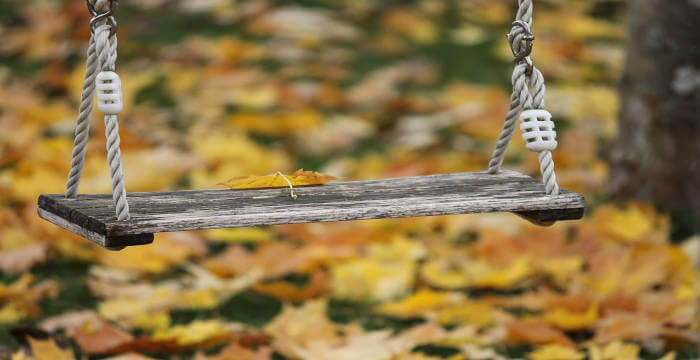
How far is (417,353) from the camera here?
1945 millimetres

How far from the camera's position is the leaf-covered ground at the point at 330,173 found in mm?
2031

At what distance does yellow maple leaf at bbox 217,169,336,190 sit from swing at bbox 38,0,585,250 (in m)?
0.02

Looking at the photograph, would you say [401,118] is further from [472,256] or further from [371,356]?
[371,356]

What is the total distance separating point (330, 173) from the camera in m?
3.31

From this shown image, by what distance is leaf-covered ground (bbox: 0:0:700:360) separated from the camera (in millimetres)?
2031

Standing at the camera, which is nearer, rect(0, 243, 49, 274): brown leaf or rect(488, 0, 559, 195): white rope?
rect(488, 0, 559, 195): white rope

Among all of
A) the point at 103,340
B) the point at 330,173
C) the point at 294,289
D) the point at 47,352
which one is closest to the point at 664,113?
the point at 330,173

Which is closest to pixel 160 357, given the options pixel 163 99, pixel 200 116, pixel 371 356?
pixel 371 356

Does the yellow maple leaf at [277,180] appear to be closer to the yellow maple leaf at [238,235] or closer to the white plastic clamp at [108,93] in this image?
the white plastic clamp at [108,93]

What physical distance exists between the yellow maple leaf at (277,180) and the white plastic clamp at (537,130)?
391 mm

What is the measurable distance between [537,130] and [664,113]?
1407 millimetres

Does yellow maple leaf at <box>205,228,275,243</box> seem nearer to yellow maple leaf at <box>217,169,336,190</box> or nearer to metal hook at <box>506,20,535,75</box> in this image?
yellow maple leaf at <box>217,169,336,190</box>

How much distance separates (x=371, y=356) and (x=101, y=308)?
2.43 feet

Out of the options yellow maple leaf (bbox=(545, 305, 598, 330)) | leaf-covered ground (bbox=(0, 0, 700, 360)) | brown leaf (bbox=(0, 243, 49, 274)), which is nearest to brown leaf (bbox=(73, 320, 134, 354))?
leaf-covered ground (bbox=(0, 0, 700, 360))
